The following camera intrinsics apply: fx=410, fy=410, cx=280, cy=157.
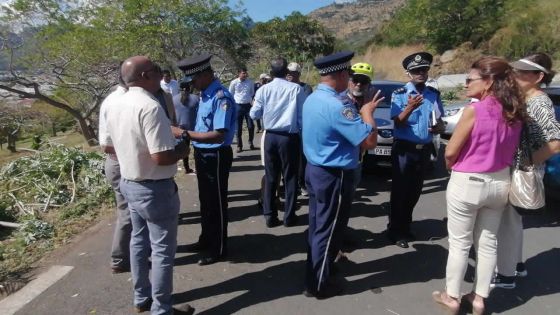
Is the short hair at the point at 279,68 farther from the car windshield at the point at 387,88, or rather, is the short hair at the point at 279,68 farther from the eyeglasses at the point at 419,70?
the car windshield at the point at 387,88

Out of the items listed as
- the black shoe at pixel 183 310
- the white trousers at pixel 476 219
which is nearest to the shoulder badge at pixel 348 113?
the white trousers at pixel 476 219

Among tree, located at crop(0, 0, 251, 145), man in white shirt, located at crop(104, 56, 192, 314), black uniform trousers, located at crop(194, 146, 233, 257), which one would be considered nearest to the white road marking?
man in white shirt, located at crop(104, 56, 192, 314)

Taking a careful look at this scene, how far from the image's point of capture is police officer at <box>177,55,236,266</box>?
138 inches

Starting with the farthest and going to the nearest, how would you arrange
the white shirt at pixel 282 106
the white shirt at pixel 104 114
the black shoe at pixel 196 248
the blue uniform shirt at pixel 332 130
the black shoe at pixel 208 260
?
the white shirt at pixel 282 106
the black shoe at pixel 196 248
the black shoe at pixel 208 260
the white shirt at pixel 104 114
the blue uniform shirt at pixel 332 130

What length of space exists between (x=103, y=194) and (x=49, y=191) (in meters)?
0.84

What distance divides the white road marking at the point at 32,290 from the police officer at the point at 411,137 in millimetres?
3221

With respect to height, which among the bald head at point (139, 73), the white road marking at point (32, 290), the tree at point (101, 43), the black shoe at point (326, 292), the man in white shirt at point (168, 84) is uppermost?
the tree at point (101, 43)

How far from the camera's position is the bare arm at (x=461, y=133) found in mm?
2605

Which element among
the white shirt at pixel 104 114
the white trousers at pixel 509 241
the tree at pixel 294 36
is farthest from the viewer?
the tree at pixel 294 36

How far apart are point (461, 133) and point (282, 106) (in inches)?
89.5

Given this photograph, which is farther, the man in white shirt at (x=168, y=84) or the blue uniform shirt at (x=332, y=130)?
the man in white shirt at (x=168, y=84)

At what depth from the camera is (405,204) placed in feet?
13.8

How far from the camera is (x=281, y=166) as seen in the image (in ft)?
15.6

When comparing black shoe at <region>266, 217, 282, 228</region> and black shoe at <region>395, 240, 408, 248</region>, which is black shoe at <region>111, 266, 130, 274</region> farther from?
black shoe at <region>395, 240, 408, 248</region>
